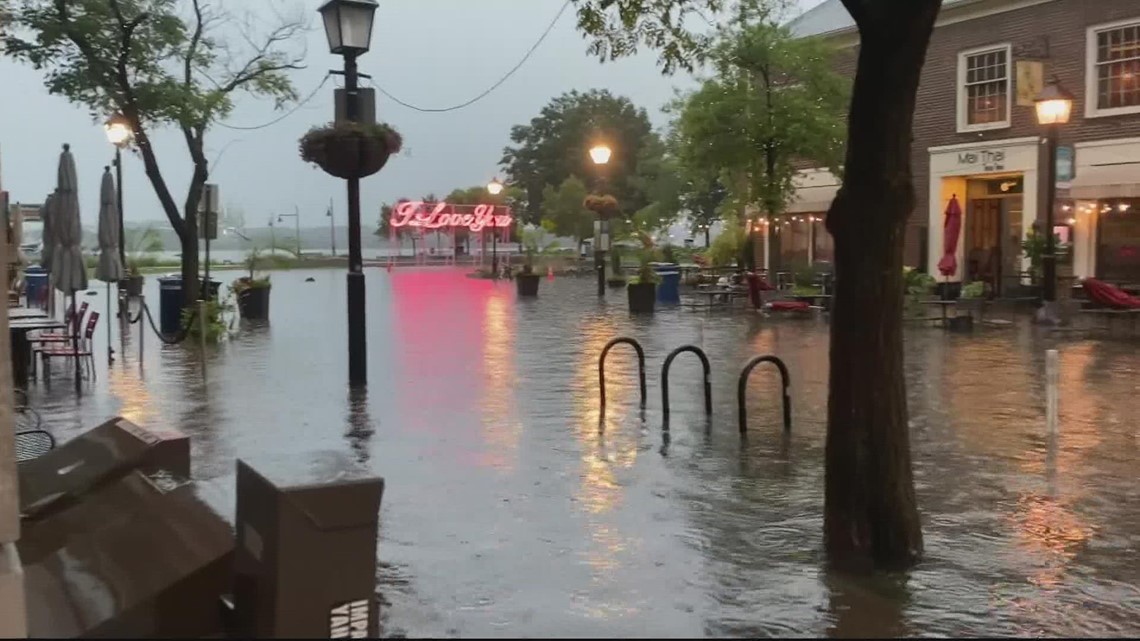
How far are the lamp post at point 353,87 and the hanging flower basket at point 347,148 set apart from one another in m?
0.32

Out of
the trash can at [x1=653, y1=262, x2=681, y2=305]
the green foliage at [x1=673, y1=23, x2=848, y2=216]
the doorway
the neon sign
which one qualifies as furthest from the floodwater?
the neon sign

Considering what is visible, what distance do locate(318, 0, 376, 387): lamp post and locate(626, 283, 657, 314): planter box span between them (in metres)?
12.7

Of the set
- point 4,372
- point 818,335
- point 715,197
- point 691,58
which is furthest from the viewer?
point 715,197

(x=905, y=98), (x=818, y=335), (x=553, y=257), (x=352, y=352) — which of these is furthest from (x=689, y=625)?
(x=553, y=257)

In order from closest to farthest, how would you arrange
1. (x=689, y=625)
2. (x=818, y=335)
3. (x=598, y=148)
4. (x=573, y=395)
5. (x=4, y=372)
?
1. (x=4, y=372)
2. (x=689, y=625)
3. (x=573, y=395)
4. (x=818, y=335)
5. (x=598, y=148)

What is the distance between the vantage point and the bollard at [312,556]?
4301 millimetres

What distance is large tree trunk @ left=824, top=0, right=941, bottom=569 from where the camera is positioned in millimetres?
6184

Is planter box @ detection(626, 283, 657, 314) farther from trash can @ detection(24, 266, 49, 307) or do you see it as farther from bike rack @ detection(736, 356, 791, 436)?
bike rack @ detection(736, 356, 791, 436)

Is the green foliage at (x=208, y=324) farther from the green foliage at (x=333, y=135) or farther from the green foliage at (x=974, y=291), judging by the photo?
the green foliage at (x=974, y=291)

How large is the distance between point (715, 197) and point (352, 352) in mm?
59814

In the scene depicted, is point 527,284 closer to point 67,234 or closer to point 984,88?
A: point 984,88

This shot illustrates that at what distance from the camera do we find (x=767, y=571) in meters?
6.21

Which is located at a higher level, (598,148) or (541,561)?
(598,148)

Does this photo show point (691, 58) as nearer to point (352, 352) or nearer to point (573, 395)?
point (573, 395)
